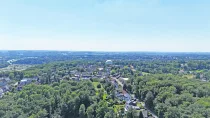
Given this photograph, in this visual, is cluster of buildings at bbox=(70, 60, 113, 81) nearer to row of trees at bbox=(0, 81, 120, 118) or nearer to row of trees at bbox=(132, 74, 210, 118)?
row of trees at bbox=(132, 74, 210, 118)

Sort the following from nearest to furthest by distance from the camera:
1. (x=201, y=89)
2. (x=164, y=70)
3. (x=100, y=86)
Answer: (x=201, y=89)
(x=100, y=86)
(x=164, y=70)

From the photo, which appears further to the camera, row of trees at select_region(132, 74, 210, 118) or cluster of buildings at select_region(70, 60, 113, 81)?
cluster of buildings at select_region(70, 60, 113, 81)

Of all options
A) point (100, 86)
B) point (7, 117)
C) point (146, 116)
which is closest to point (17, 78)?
point (100, 86)

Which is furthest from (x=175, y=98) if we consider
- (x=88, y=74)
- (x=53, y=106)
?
(x=88, y=74)

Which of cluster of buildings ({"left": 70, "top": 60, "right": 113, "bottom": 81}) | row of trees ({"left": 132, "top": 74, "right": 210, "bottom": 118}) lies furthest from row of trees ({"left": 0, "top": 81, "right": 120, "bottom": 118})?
cluster of buildings ({"left": 70, "top": 60, "right": 113, "bottom": 81})

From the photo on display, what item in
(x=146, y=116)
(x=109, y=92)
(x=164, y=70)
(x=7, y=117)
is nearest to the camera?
(x=7, y=117)

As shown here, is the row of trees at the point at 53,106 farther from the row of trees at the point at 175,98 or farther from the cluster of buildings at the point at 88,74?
the cluster of buildings at the point at 88,74

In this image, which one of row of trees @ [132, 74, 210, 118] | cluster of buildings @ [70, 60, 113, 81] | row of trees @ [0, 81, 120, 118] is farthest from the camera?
cluster of buildings @ [70, 60, 113, 81]

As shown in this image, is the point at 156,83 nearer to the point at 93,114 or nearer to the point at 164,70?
the point at 93,114

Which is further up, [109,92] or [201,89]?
[201,89]

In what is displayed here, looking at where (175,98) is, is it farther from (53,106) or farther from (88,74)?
(88,74)

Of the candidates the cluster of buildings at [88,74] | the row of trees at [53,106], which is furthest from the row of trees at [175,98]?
the cluster of buildings at [88,74]
